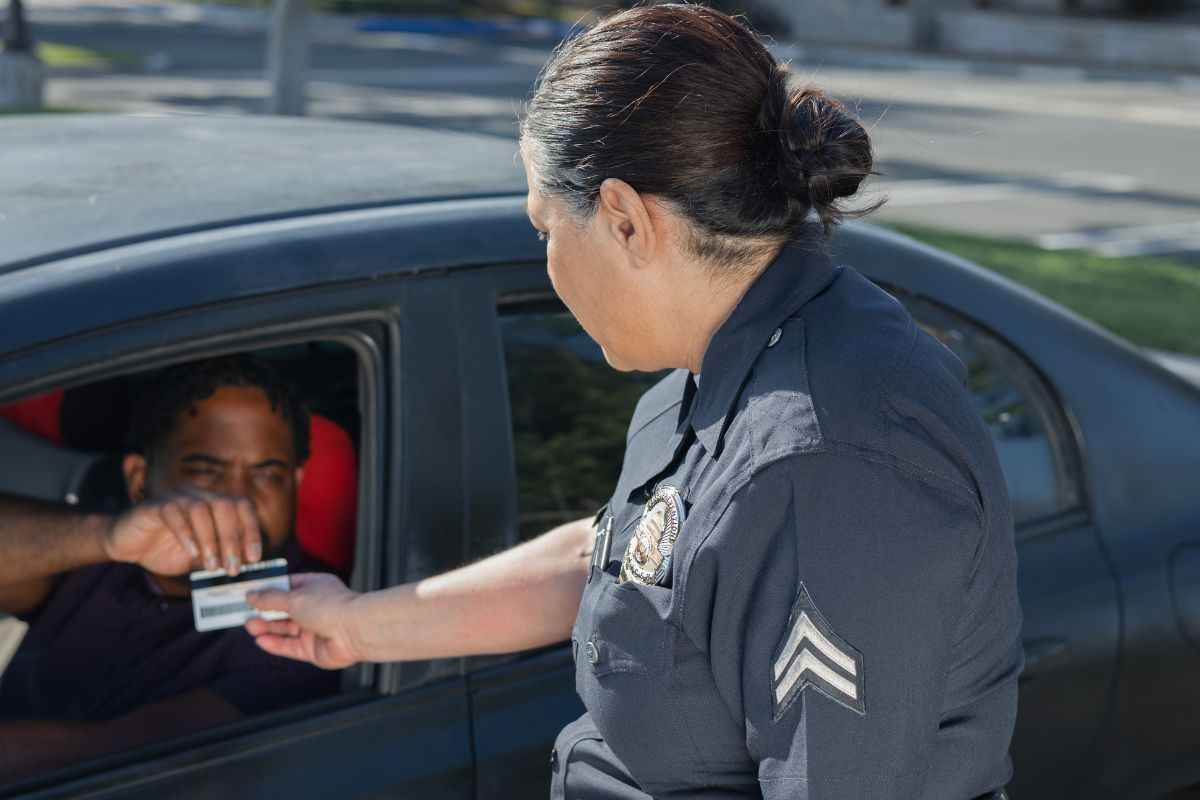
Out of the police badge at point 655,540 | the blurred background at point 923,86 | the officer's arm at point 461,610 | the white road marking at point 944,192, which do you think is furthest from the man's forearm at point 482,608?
the white road marking at point 944,192

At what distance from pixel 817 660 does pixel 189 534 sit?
1016mm

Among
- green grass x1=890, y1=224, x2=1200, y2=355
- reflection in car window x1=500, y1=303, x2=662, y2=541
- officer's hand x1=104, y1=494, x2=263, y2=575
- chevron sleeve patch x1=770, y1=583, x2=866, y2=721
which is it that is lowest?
green grass x1=890, y1=224, x2=1200, y2=355

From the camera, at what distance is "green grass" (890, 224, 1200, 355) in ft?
24.3

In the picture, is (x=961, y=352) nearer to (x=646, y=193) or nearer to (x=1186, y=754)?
(x=1186, y=754)

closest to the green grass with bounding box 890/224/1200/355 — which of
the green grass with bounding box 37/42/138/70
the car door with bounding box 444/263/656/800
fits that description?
the car door with bounding box 444/263/656/800

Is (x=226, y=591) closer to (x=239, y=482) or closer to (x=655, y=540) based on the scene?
(x=239, y=482)

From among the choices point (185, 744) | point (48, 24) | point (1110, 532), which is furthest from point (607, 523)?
point (48, 24)

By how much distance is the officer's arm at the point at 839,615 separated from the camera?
128 centimetres

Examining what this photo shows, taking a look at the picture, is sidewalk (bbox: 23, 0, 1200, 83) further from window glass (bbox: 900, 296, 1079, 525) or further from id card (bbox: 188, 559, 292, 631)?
id card (bbox: 188, 559, 292, 631)

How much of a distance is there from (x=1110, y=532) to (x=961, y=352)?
373 millimetres

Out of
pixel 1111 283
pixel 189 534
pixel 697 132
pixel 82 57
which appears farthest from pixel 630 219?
pixel 82 57

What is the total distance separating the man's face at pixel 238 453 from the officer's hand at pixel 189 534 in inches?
8.7

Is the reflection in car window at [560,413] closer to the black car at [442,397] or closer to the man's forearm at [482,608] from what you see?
the black car at [442,397]

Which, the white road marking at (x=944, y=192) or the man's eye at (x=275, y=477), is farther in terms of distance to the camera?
the white road marking at (x=944, y=192)
